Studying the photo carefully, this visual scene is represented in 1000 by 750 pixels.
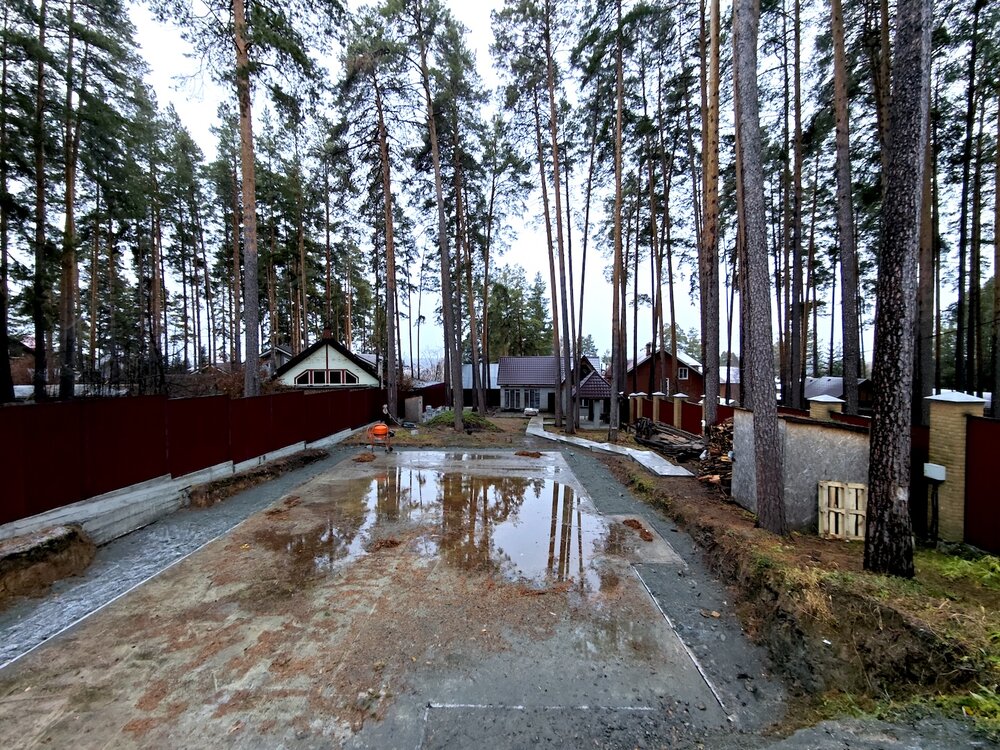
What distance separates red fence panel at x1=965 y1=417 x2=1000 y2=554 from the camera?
392cm

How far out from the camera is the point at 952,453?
4258 millimetres

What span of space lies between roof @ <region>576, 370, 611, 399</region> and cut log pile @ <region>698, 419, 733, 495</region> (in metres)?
11.4

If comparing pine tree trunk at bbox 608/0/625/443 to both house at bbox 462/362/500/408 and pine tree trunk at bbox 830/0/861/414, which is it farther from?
house at bbox 462/362/500/408

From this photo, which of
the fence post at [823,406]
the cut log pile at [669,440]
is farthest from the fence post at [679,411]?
the fence post at [823,406]

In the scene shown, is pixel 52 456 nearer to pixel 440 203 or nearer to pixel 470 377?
pixel 440 203

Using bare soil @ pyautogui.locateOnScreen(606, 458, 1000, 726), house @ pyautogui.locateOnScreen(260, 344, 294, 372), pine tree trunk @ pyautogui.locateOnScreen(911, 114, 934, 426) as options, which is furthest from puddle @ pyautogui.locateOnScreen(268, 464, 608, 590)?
house @ pyautogui.locateOnScreen(260, 344, 294, 372)

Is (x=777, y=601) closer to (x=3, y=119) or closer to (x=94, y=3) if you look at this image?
(x=3, y=119)

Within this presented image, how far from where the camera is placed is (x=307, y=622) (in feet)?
11.2

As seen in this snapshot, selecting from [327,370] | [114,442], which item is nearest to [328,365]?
[327,370]

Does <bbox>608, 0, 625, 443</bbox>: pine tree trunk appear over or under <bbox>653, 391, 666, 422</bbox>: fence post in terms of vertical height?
over

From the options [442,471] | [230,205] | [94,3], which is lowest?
[442,471]

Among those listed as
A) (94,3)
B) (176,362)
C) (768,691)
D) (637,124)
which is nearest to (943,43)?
(637,124)

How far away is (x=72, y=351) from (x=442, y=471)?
1117 cm

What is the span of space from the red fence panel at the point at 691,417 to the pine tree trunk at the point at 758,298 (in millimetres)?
6991
